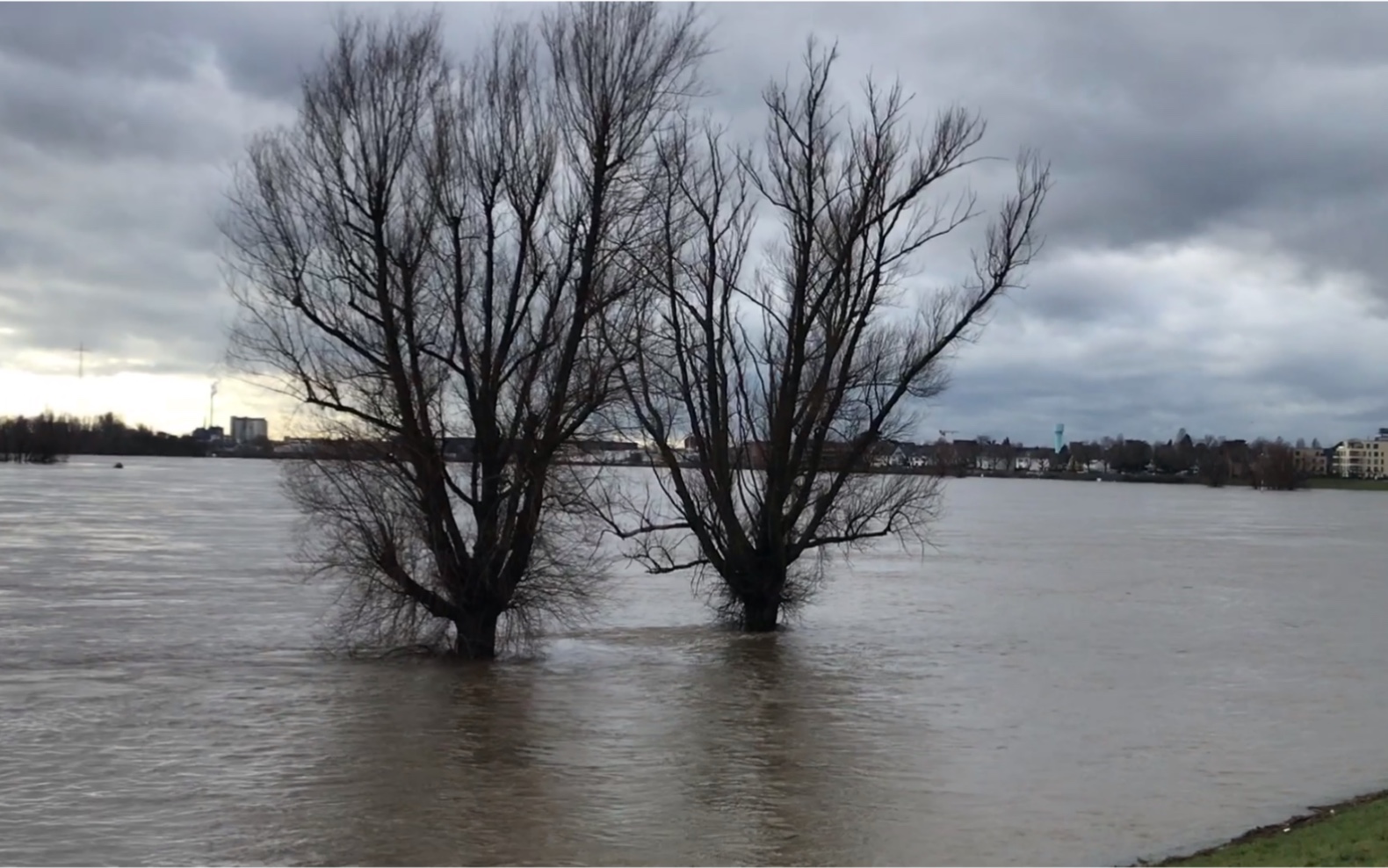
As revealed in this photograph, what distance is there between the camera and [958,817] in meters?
13.8

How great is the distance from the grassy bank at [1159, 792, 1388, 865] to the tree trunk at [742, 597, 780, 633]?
14.1m

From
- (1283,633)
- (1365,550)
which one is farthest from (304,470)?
(1365,550)

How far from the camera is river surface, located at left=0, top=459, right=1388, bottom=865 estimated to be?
13.0 m

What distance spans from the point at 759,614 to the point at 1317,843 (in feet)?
54.2

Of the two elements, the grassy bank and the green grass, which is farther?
the green grass

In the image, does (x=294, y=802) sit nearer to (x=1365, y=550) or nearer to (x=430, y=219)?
(x=430, y=219)

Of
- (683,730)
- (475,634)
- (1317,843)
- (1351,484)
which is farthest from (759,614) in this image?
(1351,484)

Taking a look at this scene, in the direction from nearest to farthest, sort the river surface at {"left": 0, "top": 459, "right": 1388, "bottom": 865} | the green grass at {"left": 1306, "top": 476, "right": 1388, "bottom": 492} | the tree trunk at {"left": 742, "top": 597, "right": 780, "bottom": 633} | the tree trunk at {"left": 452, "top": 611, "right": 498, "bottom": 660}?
1. the river surface at {"left": 0, "top": 459, "right": 1388, "bottom": 865}
2. the tree trunk at {"left": 452, "top": 611, "right": 498, "bottom": 660}
3. the tree trunk at {"left": 742, "top": 597, "right": 780, "bottom": 633}
4. the green grass at {"left": 1306, "top": 476, "right": 1388, "bottom": 492}

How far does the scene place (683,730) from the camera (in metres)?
17.9

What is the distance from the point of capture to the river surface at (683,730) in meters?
13.0

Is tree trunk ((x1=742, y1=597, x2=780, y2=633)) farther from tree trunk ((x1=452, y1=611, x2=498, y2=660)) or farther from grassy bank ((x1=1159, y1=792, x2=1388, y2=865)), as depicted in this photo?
grassy bank ((x1=1159, y1=792, x2=1388, y2=865))

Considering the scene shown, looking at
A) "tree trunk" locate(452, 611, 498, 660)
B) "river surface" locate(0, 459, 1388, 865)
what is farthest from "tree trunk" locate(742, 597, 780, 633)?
"tree trunk" locate(452, 611, 498, 660)

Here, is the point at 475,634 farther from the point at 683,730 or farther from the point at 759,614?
the point at 759,614

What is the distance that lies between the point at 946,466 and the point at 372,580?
1304 cm
